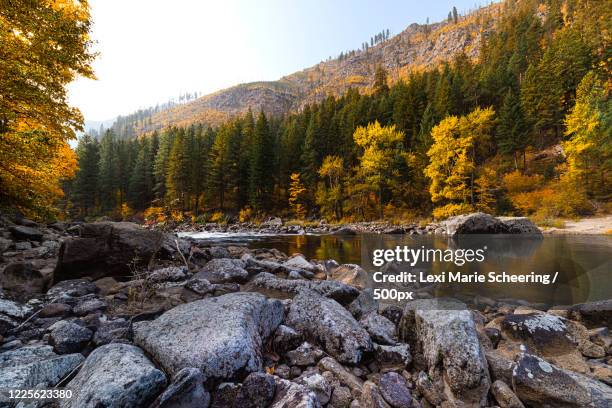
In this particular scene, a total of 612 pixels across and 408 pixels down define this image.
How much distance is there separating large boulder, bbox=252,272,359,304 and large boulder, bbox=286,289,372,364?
2.75 feet

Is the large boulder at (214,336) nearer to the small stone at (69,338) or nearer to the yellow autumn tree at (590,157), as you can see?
the small stone at (69,338)

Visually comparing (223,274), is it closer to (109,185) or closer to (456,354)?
(456,354)

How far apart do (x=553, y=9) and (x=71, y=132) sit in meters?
83.1

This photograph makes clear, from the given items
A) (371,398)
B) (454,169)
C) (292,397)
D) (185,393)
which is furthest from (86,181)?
(371,398)

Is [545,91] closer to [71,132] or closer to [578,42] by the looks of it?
[578,42]

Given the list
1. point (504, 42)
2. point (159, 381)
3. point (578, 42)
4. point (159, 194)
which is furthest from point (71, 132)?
point (504, 42)

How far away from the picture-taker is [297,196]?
37875mm

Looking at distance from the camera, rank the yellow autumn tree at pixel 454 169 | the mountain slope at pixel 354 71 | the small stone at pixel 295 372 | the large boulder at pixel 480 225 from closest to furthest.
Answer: the small stone at pixel 295 372
the large boulder at pixel 480 225
the yellow autumn tree at pixel 454 169
the mountain slope at pixel 354 71

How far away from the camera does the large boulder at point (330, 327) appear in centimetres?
299

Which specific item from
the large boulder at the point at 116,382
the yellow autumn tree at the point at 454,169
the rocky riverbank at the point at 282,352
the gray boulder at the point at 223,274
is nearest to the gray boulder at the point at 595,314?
the rocky riverbank at the point at 282,352

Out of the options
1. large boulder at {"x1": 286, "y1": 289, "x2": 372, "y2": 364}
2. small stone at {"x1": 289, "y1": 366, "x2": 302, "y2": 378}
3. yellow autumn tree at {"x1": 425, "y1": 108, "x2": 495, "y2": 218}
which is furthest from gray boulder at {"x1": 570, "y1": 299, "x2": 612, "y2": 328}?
yellow autumn tree at {"x1": 425, "y1": 108, "x2": 495, "y2": 218}

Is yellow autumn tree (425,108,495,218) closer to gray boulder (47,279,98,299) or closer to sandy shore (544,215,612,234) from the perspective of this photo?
sandy shore (544,215,612,234)

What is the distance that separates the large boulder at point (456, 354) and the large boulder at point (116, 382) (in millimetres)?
2575

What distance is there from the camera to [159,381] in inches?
85.4
